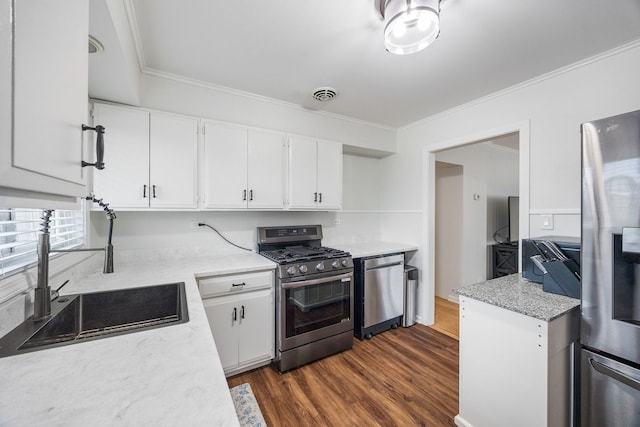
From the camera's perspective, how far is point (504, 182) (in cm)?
464

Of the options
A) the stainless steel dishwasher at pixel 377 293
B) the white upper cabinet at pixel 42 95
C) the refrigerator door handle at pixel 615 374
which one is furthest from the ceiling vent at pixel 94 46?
the refrigerator door handle at pixel 615 374

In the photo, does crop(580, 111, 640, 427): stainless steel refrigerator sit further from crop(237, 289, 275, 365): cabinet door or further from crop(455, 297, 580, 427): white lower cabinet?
crop(237, 289, 275, 365): cabinet door

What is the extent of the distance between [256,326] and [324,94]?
222 cm

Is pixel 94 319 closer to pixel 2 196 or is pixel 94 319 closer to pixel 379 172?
pixel 2 196

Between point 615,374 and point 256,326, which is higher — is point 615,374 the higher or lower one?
the higher one

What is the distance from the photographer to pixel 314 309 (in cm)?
235

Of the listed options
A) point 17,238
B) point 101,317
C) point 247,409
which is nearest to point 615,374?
point 247,409

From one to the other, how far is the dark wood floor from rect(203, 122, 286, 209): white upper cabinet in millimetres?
1525

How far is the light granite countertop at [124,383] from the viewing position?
22.8 inches

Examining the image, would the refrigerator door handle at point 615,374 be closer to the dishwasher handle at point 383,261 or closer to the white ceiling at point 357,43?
the dishwasher handle at point 383,261

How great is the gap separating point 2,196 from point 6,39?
0.27 m

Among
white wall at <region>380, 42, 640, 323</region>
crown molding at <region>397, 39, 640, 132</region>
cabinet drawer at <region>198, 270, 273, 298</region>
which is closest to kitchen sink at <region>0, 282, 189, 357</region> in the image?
cabinet drawer at <region>198, 270, 273, 298</region>

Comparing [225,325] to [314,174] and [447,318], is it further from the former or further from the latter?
[447,318]

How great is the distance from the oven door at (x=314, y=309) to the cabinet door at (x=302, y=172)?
83 cm
